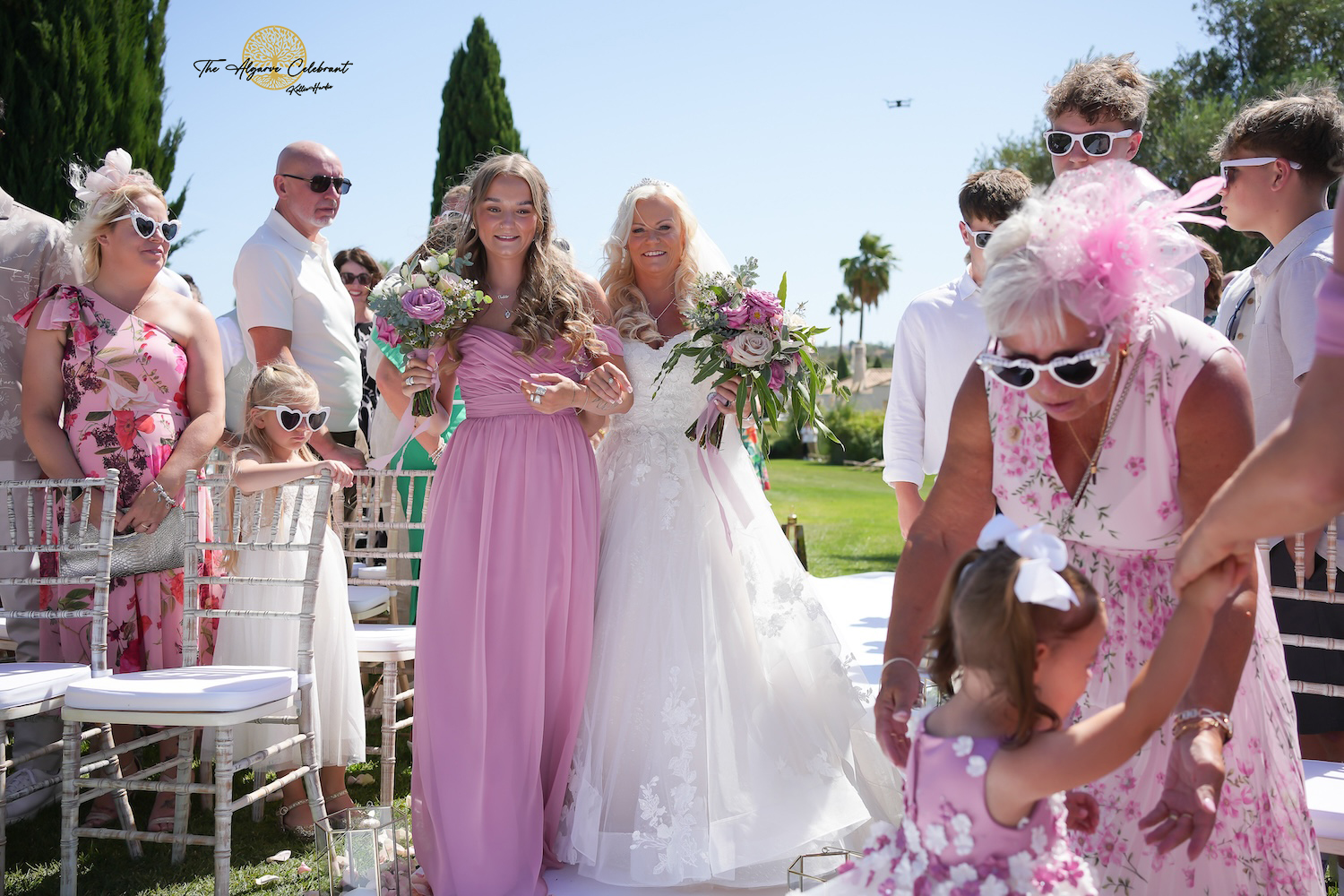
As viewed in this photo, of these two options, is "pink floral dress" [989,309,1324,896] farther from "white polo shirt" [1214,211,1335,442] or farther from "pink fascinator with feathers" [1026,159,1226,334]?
"white polo shirt" [1214,211,1335,442]

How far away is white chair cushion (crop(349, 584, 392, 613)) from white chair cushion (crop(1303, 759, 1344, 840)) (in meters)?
3.97

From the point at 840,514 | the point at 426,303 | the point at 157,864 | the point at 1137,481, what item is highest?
the point at 426,303

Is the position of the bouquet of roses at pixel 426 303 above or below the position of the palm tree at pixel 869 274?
below

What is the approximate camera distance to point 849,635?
278 inches

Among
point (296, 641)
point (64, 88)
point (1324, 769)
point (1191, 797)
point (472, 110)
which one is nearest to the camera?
point (1191, 797)

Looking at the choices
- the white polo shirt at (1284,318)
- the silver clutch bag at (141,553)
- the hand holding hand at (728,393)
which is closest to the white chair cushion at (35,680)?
the silver clutch bag at (141,553)

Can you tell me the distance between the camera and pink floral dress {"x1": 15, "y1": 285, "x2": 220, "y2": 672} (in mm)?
4137

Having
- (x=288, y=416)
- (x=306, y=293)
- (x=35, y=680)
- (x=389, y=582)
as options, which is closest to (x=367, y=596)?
(x=389, y=582)

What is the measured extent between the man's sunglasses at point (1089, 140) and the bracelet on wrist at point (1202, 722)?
9.08ft

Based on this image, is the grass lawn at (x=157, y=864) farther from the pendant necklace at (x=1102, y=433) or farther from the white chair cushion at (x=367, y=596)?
→ the pendant necklace at (x=1102, y=433)

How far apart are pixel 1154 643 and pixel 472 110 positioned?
16217mm

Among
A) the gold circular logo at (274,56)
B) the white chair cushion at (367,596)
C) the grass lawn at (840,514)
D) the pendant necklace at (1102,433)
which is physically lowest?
the grass lawn at (840,514)

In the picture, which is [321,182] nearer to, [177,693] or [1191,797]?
[177,693]

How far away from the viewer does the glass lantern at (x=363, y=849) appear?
329cm
